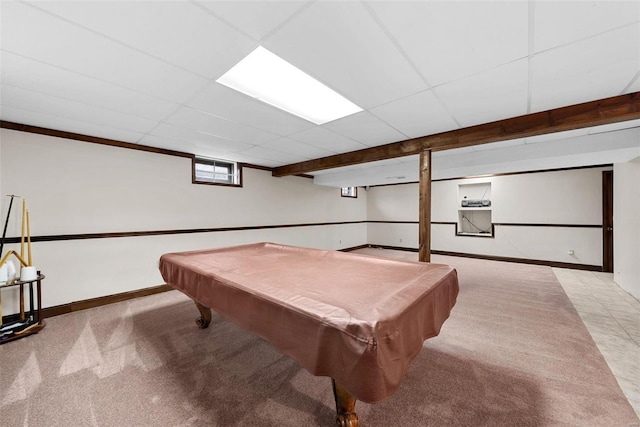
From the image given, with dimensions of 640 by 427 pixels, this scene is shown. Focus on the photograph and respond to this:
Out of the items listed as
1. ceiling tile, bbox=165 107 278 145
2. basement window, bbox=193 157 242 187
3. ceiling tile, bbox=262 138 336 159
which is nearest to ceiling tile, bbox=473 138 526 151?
ceiling tile, bbox=262 138 336 159

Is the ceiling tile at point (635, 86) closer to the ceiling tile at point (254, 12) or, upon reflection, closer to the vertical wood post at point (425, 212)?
the vertical wood post at point (425, 212)

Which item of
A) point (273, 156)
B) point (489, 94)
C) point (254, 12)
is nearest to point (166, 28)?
point (254, 12)

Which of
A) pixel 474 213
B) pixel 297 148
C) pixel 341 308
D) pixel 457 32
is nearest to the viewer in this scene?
pixel 341 308

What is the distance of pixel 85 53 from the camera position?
1.50 m

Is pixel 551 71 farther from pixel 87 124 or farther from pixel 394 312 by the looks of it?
pixel 87 124

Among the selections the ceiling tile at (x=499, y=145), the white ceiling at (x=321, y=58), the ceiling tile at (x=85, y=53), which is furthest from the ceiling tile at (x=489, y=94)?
the ceiling tile at (x=85, y=53)

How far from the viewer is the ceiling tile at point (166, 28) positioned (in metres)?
1.17

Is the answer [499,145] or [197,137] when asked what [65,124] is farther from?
[499,145]

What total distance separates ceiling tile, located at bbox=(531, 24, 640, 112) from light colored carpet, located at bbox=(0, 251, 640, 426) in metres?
2.18

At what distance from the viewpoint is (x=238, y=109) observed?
234 cm

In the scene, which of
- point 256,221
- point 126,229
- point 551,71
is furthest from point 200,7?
point 256,221

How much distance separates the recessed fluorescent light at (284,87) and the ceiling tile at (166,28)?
18 cm

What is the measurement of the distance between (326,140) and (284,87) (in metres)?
1.36

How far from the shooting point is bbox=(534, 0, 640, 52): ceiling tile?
117 centimetres
